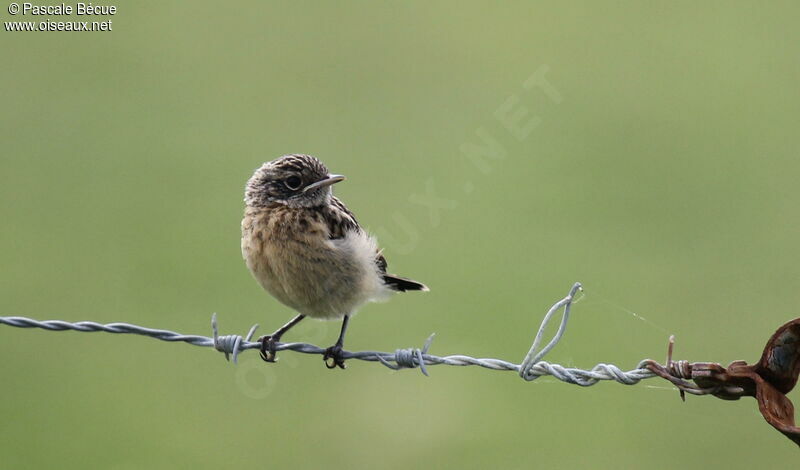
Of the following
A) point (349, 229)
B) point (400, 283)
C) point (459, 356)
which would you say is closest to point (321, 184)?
point (349, 229)

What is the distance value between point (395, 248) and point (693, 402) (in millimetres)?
3495

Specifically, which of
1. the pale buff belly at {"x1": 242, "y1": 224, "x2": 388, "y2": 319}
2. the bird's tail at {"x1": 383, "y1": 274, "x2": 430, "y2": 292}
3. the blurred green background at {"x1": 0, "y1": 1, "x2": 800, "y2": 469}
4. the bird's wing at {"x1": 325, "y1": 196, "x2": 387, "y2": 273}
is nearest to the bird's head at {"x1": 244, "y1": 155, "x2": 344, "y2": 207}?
the bird's wing at {"x1": 325, "y1": 196, "x2": 387, "y2": 273}

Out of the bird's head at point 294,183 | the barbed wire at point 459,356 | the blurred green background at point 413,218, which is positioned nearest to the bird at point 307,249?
the bird's head at point 294,183

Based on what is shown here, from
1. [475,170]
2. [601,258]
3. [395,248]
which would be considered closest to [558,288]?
[601,258]

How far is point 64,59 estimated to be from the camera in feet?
54.4

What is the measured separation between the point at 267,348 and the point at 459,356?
1.77 metres

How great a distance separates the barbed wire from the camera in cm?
411

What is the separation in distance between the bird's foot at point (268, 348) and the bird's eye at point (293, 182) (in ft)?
3.08

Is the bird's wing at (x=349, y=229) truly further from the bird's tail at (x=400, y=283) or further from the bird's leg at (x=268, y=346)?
the bird's leg at (x=268, y=346)

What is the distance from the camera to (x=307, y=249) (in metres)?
5.99

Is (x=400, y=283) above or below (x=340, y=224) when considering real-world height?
below

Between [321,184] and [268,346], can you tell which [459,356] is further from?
[321,184]

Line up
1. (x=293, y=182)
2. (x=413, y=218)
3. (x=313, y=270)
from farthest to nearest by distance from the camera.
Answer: (x=413, y=218)
(x=293, y=182)
(x=313, y=270)

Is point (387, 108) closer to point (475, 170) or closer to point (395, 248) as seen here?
point (475, 170)
